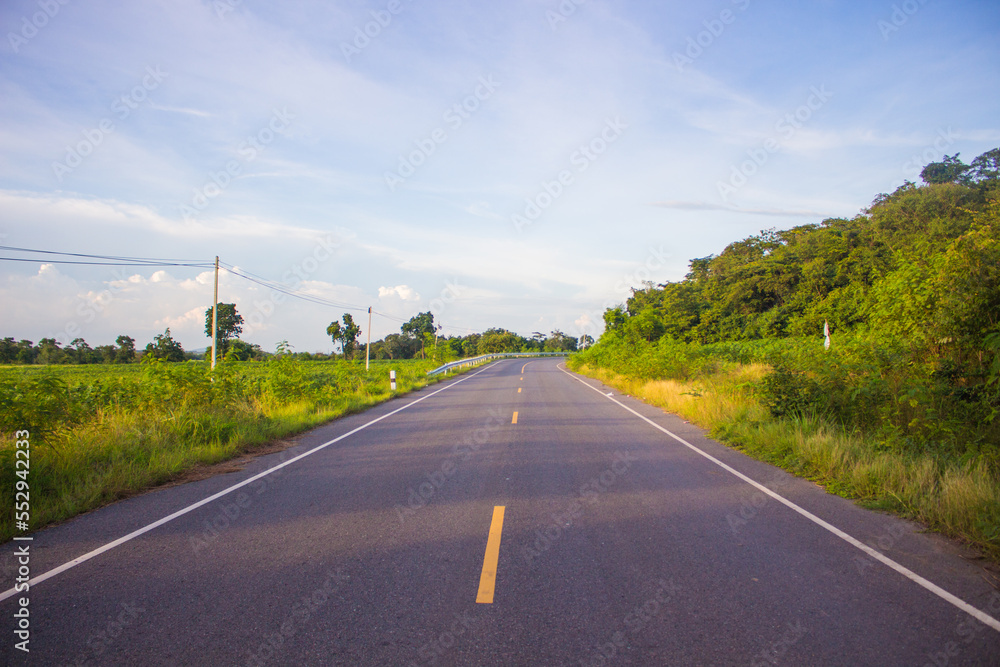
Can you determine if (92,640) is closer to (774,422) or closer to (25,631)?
(25,631)

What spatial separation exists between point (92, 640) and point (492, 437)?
289 inches

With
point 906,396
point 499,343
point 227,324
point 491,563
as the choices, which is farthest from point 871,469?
point 499,343

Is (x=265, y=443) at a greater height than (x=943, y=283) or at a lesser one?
lesser

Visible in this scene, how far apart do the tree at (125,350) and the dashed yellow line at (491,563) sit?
5044 cm

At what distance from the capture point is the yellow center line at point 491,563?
3.67 metres

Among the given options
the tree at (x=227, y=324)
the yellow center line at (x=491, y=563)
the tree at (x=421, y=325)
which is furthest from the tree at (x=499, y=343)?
the yellow center line at (x=491, y=563)

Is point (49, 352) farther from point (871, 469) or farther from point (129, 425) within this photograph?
point (871, 469)

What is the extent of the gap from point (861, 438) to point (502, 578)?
6784 millimetres

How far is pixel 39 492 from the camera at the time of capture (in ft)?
19.1

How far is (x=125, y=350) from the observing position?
1833 inches

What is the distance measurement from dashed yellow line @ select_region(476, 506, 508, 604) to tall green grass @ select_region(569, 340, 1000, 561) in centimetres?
412

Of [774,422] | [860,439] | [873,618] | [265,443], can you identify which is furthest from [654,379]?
[873,618]

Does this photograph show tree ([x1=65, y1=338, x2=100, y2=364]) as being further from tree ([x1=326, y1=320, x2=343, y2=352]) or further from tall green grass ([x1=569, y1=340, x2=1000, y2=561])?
tall green grass ([x1=569, y1=340, x2=1000, y2=561])

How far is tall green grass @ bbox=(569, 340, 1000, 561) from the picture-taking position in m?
5.11
